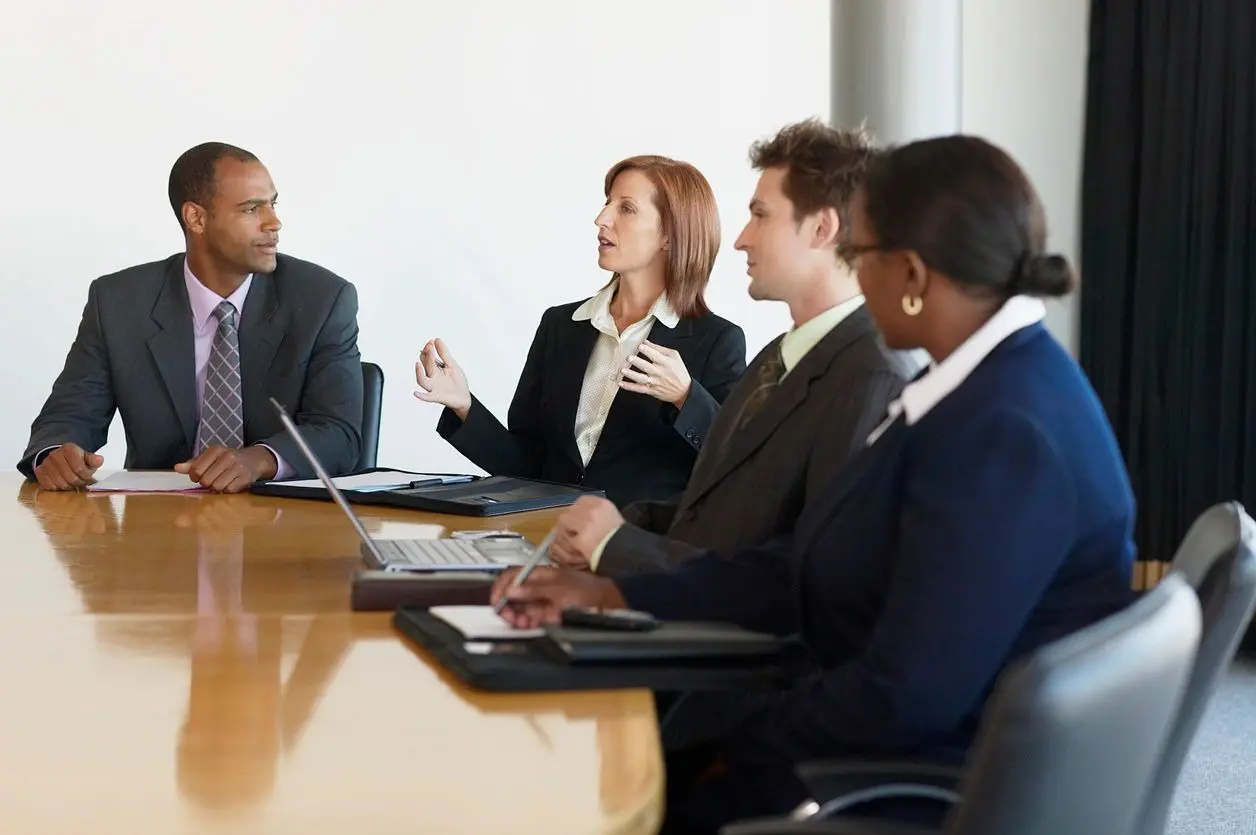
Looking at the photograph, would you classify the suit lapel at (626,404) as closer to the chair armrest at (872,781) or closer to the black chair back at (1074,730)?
the chair armrest at (872,781)

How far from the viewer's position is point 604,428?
338 centimetres

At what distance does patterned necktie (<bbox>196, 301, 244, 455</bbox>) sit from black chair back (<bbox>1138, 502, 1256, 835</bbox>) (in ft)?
7.85

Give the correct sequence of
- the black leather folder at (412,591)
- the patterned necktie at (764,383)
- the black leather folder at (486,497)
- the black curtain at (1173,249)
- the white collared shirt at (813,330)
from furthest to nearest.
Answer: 1. the black curtain at (1173,249)
2. the black leather folder at (486,497)
3. the patterned necktie at (764,383)
4. the white collared shirt at (813,330)
5. the black leather folder at (412,591)

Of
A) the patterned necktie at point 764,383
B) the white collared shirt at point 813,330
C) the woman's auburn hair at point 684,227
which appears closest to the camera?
the white collared shirt at point 813,330

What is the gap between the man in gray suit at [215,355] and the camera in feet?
11.4

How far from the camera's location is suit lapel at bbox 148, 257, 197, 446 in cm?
349

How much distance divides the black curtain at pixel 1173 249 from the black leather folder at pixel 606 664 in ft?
11.7

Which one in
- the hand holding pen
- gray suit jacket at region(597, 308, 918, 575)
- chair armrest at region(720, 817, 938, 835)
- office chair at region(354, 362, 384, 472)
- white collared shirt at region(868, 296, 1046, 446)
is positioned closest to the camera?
chair armrest at region(720, 817, 938, 835)

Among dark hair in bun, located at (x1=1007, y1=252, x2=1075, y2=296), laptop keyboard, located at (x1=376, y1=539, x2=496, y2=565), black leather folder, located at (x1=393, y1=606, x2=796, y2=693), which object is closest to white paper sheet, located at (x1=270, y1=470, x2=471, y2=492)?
laptop keyboard, located at (x1=376, y1=539, x2=496, y2=565)

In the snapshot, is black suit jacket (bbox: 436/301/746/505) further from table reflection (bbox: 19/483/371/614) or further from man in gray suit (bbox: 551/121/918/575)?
man in gray suit (bbox: 551/121/918/575)

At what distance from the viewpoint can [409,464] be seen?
523 cm

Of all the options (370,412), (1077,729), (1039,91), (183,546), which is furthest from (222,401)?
(1039,91)

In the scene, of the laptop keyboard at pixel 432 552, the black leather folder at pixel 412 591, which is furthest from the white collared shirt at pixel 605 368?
the black leather folder at pixel 412 591

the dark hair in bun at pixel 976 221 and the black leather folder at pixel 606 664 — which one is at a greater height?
the dark hair in bun at pixel 976 221
